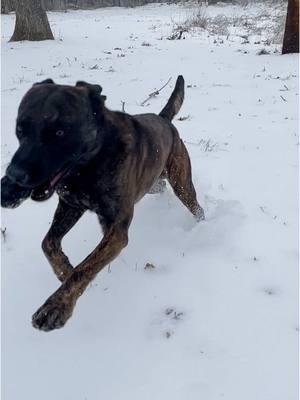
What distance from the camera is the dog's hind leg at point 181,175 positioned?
4.07 m

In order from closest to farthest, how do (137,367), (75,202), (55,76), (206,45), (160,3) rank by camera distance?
1. (137,367)
2. (75,202)
3. (55,76)
4. (206,45)
5. (160,3)

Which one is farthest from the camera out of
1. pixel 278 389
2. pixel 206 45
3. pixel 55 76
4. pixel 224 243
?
pixel 206 45

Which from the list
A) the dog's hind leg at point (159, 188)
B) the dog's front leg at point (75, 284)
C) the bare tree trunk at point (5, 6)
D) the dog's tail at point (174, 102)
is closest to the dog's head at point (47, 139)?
the dog's front leg at point (75, 284)

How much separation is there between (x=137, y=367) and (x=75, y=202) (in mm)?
1050

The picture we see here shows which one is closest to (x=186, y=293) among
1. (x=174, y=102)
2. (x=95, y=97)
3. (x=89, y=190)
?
(x=89, y=190)

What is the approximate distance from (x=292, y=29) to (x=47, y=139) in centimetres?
1007

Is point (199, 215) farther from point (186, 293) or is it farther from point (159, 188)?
point (186, 293)

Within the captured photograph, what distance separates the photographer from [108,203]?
307 cm

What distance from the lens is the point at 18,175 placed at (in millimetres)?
2494

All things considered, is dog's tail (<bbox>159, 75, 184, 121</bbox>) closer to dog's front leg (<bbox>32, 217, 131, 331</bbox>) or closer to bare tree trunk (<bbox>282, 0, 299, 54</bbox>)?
dog's front leg (<bbox>32, 217, 131, 331</bbox>)

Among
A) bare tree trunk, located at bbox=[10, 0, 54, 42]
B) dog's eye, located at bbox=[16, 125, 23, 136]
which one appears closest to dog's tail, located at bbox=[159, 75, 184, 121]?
dog's eye, located at bbox=[16, 125, 23, 136]

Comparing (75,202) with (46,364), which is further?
(75,202)

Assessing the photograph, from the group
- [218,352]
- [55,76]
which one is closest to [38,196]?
[218,352]

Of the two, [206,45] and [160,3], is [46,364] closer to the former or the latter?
[206,45]
